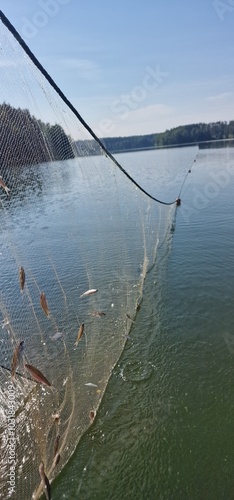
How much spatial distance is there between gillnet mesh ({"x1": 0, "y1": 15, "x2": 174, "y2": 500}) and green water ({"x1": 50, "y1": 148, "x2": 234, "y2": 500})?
35cm

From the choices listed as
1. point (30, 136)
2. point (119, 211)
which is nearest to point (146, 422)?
point (30, 136)

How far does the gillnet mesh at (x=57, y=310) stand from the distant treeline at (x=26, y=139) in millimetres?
28

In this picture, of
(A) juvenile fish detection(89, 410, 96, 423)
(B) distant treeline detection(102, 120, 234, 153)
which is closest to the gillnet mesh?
(A) juvenile fish detection(89, 410, 96, 423)

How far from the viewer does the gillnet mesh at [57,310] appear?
4.84m

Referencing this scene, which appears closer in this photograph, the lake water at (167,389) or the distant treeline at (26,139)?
the lake water at (167,389)

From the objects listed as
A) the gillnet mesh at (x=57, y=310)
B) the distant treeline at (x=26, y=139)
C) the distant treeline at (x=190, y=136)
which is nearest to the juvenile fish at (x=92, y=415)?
the gillnet mesh at (x=57, y=310)

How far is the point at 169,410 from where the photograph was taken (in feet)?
18.0

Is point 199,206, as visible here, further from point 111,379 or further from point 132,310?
point 111,379

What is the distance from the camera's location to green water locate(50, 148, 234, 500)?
448 cm

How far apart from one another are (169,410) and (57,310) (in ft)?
14.2

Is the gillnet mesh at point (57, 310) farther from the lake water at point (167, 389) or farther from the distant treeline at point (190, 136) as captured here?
the distant treeline at point (190, 136)

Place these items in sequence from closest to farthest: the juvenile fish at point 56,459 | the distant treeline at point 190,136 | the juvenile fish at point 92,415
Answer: the juvenile fish at point 56,459
the juvenile fish at point 92,415
the distant treeline at point 190,136

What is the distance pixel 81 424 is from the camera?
17.0ft

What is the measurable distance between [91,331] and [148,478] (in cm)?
353
